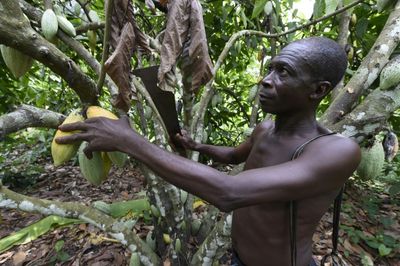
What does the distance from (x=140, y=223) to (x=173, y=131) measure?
115cm

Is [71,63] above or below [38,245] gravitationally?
above

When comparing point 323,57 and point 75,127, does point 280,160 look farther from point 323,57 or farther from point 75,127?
point 75,127

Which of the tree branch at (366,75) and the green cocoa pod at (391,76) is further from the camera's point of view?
the tree branch at (366,75)

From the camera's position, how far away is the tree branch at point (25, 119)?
0.96m

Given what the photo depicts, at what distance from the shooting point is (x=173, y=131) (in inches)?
61.1

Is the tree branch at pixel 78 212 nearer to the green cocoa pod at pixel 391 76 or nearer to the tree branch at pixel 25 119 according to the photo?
the tree branch at pixel 25 119

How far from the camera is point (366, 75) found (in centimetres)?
141

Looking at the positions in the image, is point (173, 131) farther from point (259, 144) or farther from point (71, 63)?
point (71, 63)

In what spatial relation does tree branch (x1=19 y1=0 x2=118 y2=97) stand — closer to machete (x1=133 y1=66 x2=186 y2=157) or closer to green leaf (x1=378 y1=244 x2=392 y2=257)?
machete (x1=133 y1=66 x2=186 y2=157)

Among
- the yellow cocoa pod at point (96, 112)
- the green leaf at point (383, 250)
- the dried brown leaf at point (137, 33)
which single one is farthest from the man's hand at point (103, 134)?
the green leaf at point (383, 250)

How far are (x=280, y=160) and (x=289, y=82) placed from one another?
28cm

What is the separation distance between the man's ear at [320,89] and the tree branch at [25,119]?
0.81 metres

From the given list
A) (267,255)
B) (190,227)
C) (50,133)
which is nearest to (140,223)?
(190,227)

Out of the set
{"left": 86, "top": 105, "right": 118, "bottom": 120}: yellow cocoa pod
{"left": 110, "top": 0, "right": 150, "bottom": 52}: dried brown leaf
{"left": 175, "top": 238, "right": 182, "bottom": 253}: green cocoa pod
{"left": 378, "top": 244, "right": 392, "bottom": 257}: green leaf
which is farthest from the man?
{"left": 378, "top": 244, "right": 392, "bottom": 257}: green leaf
